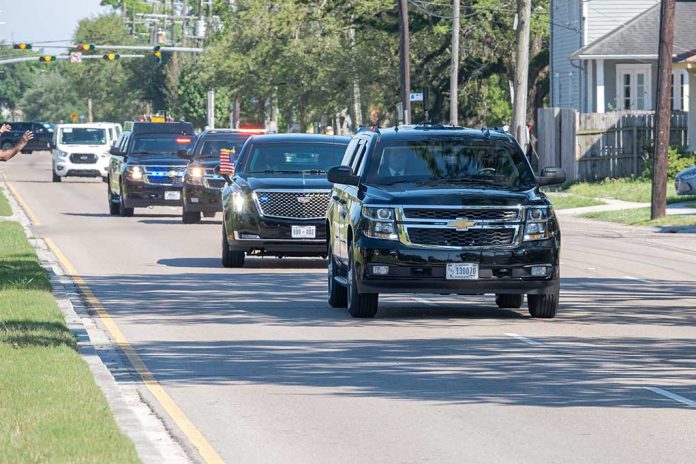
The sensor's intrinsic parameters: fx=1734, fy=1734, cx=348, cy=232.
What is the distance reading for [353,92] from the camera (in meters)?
70.9

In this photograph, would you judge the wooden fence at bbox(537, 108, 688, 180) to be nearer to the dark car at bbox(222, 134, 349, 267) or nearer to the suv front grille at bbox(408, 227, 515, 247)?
the dark car at bbox(222, 134, 349, 267)

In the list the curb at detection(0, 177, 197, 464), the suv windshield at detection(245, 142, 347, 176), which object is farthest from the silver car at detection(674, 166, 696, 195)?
the curb at detection(0, 177, 197, 464)

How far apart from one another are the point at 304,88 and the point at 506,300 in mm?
54833

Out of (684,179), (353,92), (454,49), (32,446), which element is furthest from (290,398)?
(353,92)

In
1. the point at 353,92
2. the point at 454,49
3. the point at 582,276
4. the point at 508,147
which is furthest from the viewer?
the point at 353,92

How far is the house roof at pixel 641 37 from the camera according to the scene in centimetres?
5309

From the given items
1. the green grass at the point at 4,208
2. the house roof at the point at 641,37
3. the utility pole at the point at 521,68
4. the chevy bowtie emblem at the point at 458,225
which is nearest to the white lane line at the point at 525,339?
the chevy bowtie emblem at the point at 458,225

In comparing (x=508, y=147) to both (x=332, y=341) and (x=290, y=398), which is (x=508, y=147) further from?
(x=290, y=398)

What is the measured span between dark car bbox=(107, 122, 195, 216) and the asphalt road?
1272cm

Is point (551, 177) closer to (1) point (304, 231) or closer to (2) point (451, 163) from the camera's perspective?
(2) point (451, 163)

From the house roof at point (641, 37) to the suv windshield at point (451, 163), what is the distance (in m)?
35.1

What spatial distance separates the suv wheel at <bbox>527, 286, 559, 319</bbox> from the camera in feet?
56.2

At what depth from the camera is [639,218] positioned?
36.1 meters

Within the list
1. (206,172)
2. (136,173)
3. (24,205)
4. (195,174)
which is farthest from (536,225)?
(24,205)
